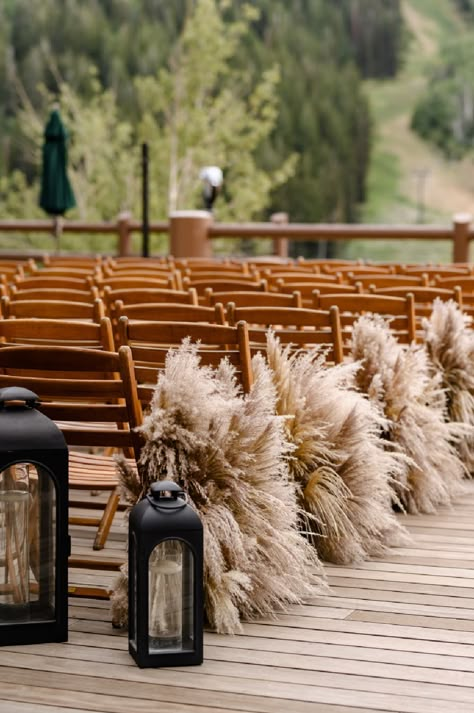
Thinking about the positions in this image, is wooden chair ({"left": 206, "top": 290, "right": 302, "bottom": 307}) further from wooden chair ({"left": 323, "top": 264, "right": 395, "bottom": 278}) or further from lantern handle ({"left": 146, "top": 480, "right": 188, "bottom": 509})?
wooden chair ({"left": 323, "top": 264, "right": 395, "bottom": 278})

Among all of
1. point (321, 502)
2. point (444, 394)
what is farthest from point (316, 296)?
point (321, 502)

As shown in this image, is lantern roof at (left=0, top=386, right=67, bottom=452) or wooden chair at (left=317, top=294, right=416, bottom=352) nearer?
lantern roof at (left=0, top=386, right=67, bottom=452)

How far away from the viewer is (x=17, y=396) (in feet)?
11.5

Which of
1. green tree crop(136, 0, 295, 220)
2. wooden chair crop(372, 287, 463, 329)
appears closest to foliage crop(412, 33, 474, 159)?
green tree crop(136, 0, 295, 220)

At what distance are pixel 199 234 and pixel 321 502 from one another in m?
10.6

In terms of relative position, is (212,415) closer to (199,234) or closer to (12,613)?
(12,613)

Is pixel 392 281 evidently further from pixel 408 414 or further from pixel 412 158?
pixel 412 158

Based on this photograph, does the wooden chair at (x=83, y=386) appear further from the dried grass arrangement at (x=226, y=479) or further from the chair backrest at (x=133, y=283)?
the chair backrest at (x=133, y=283)

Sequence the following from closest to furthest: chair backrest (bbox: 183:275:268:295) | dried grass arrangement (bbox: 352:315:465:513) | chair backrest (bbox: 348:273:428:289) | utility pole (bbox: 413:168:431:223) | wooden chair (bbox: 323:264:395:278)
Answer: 1. dried grass arrangement (bbox: 352:315:465:513)
2. chair backrest (bbox: 183:275:268:295)
3. chair backrest (bbox: 348:273:428:289)
4. wooden chair (bbox: 323:264:395:278)
5. utility pole (bbox: 413:168:431:223)

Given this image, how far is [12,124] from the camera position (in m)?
45.9

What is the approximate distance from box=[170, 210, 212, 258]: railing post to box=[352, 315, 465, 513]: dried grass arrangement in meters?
9.50

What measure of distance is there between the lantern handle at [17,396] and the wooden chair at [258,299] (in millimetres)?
2439

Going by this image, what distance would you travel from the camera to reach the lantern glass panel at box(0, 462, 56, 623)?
3.44 meters

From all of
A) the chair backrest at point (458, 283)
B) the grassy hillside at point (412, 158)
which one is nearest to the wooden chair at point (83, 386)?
the chair backrest at point (458, 283)
